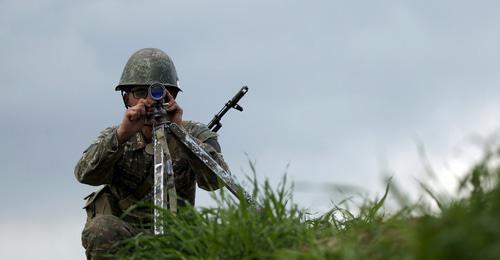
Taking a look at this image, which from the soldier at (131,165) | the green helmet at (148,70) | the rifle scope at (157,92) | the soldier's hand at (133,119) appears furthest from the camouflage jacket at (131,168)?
the green helmet at (148,70)

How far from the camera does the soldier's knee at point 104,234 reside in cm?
704

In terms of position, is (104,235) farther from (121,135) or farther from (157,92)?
(157,92)

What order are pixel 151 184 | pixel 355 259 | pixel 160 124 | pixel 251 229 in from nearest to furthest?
pixel 355 259
pixel 251 229
pixel 160 124
pixel 151 184

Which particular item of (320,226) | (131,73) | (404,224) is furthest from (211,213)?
(131,73)

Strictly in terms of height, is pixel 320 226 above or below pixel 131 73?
below

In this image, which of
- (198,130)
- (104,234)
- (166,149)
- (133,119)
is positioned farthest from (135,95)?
(104,234)

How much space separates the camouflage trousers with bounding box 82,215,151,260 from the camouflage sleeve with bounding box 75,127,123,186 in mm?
805

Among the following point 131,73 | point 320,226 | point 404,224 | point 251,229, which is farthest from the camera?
point 131,73

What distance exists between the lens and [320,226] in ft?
19.9

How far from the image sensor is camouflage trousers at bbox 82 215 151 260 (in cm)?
703

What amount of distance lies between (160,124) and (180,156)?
0.92 m

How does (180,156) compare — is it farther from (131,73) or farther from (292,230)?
(292,230)

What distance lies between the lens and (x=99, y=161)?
788 cm

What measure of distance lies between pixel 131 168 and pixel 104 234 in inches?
54.2
